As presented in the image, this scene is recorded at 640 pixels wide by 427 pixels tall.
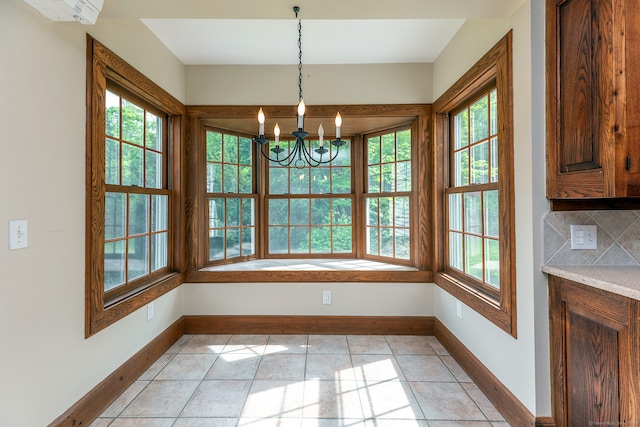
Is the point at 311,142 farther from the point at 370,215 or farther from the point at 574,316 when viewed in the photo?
the point at 574,316

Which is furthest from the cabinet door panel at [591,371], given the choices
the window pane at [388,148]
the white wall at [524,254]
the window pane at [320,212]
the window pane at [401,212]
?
the window pane at [320,212]

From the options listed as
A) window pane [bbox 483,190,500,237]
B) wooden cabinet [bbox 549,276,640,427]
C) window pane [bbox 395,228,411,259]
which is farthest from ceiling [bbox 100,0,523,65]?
window pane [bbox 395,228,411,259]

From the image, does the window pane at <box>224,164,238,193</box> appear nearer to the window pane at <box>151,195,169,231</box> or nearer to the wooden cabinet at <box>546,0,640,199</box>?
the window pane at <box>151,195,169,231</box>

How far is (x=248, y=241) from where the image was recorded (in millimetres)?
3555

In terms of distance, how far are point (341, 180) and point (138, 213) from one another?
80.9 inches

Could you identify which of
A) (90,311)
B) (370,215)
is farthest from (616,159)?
(90,311)

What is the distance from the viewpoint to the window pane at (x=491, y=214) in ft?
6.97

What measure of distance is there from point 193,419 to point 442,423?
4.61 ft

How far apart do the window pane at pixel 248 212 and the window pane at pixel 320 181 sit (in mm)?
700

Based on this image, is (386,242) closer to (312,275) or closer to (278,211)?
(312,275)

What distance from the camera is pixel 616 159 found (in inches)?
50.0

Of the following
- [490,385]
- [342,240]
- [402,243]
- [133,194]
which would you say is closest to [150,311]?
[133,194]

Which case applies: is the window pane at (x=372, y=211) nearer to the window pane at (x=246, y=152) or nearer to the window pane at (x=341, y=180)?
the window pane at (x=341, y=180)

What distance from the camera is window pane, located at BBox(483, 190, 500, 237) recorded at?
2.12 meters
